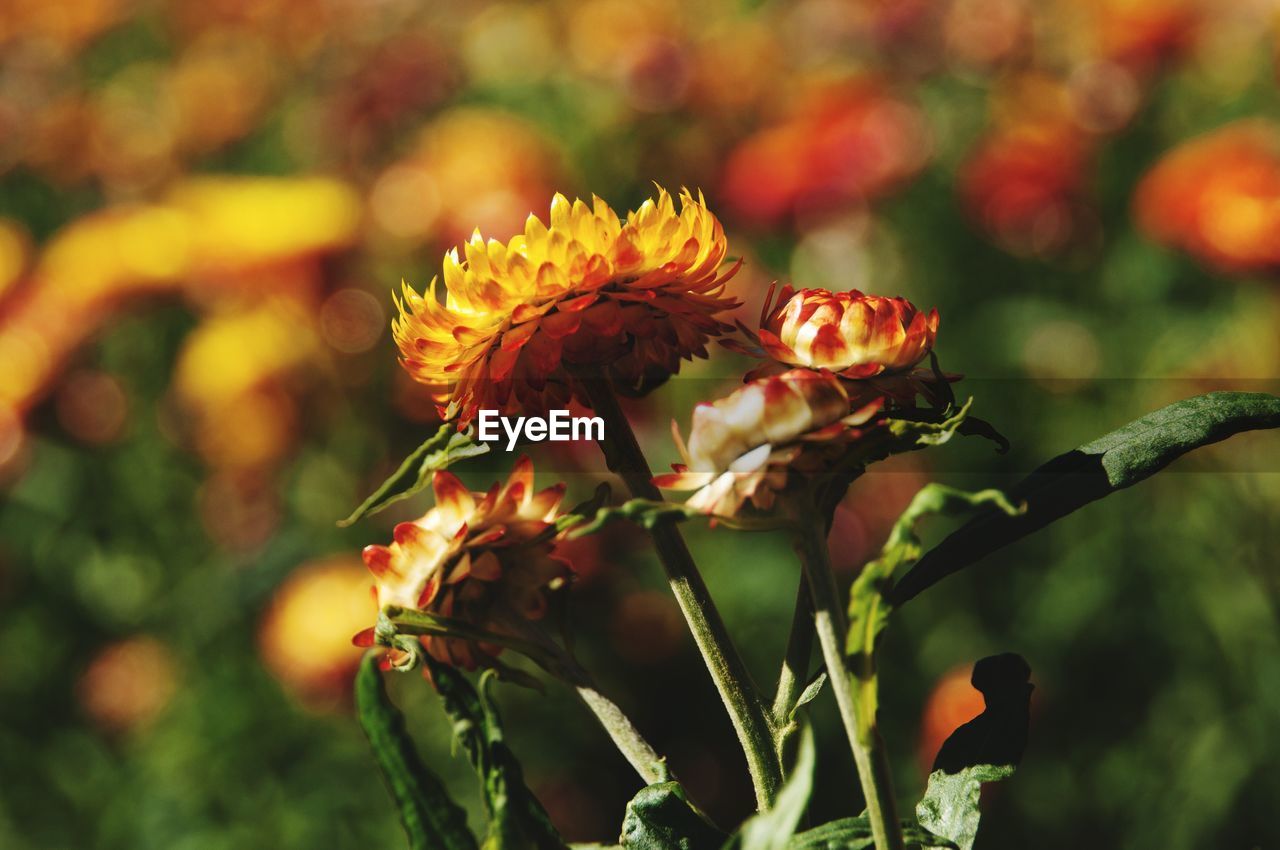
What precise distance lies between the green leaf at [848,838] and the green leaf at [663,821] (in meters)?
0.05

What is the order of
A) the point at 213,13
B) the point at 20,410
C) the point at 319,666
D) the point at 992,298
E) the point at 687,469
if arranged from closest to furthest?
1. the point at 687,469
2. the point at 319,666
3. the point at 20,410
4. the point at 992,298
5. the point at 213,13

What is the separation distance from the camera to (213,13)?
310 centimetres

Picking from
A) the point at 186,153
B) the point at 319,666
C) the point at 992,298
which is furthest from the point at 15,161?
the point at 992,298

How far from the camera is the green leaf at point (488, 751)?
0.44 meters

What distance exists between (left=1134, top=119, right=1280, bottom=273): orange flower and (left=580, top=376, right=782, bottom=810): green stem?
4.23ft

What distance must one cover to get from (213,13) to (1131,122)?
7.23 ft

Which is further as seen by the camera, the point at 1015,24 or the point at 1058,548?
the point at 1015,24

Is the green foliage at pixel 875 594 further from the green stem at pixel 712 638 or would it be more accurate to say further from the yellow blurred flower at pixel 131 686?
the yellow blurred flower at pixel 131 686

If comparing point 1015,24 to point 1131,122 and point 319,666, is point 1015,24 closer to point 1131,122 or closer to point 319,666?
point 1131,122

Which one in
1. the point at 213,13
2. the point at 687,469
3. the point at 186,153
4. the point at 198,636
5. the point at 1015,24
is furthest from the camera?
the point at 213,13

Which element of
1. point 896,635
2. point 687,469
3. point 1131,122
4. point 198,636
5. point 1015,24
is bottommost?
point 896,635

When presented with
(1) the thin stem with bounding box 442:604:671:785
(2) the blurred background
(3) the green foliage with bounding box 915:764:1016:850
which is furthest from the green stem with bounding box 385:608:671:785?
(2) the blurred background

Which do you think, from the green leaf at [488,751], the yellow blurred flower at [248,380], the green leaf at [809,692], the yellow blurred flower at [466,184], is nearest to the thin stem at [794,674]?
the green leaf at [809,692]

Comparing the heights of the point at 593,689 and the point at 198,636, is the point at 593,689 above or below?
above
